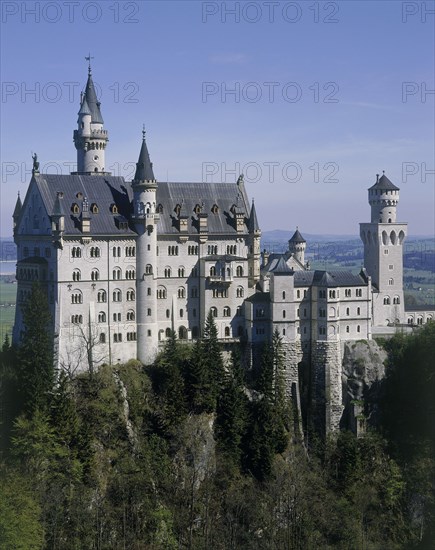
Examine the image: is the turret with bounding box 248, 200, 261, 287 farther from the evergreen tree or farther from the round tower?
the evergreen tree

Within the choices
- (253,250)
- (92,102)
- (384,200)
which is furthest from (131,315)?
(384,200)

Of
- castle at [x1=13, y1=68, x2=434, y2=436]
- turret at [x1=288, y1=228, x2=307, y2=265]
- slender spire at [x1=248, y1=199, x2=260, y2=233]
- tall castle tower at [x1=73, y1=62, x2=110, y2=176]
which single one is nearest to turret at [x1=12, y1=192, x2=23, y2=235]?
castle at [x1=13, y1=68, x2=434, y2=436]

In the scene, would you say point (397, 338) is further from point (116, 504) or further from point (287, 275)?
point (116, 504)

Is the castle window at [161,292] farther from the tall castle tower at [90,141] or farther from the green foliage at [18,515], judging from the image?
the green foliage at [18,515]

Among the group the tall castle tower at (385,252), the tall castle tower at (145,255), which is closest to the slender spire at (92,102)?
the tall castle tower at (145,255)

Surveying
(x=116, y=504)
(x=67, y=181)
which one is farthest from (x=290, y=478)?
(x=67, y=181)

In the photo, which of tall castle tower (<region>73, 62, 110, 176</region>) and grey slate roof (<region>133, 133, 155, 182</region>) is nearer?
grey slate roof (<region>133, 133, 155, 182</region>)
